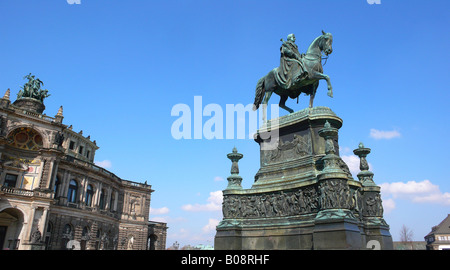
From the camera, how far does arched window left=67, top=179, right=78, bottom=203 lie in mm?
45562

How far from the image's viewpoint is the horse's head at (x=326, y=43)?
12000 mm

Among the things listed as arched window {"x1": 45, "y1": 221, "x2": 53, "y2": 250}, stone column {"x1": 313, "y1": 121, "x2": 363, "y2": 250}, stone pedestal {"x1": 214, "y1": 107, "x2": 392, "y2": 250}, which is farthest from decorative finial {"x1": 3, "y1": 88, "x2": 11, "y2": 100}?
stone column {"x1": 313, "y1": 121, "x2": 363, "y2": 250}

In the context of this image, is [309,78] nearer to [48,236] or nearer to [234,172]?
[234,172]

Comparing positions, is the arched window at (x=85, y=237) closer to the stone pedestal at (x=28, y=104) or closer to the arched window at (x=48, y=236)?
the arched window at (x=48, y=236)

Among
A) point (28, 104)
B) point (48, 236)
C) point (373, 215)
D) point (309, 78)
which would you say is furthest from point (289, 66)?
point (28, 104)

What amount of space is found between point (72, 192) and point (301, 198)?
4365 centimetres

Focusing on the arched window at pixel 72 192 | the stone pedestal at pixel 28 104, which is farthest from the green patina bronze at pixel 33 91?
the arched window at pixel 72 192

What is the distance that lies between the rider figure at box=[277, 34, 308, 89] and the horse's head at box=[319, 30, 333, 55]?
95 centimetres

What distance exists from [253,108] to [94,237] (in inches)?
1649

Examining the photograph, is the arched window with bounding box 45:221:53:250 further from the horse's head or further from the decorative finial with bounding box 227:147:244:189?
the horse's head

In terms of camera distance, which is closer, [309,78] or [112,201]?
[309,78]

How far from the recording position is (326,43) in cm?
1205
